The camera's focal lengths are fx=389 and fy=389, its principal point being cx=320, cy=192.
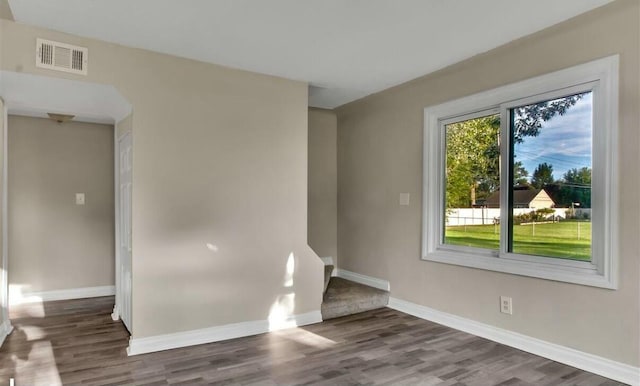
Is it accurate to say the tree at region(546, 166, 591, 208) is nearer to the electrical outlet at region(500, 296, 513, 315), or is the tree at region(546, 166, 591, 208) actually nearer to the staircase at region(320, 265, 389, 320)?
the electrical outlet at region(500, 296, 513, 315)

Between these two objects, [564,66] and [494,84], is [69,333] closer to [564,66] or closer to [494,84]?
[494,84]

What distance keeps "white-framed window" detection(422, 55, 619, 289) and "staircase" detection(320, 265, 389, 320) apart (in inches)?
29.0

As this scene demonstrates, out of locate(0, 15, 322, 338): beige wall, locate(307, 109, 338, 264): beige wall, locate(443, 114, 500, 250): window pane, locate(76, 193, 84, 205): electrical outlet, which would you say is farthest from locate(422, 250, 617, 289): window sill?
locate(76, 193, 84, 205): electrical outlet

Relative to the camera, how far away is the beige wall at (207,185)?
9.79 ft

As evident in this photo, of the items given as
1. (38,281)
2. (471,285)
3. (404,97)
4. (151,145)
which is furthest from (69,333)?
(404,97)

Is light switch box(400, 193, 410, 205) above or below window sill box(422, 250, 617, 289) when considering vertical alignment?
above

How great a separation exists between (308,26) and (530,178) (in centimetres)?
207

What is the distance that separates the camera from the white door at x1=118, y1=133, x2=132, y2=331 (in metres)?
3.27

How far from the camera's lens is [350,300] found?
158 inches

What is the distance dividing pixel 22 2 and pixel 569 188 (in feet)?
12.3

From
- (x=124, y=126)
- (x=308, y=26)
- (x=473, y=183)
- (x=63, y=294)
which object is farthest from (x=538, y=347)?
(x=63, y=294)

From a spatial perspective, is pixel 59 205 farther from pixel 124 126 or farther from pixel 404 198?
pixel 404 198

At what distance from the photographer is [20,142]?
431 centimetres

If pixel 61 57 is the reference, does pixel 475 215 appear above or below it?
below
